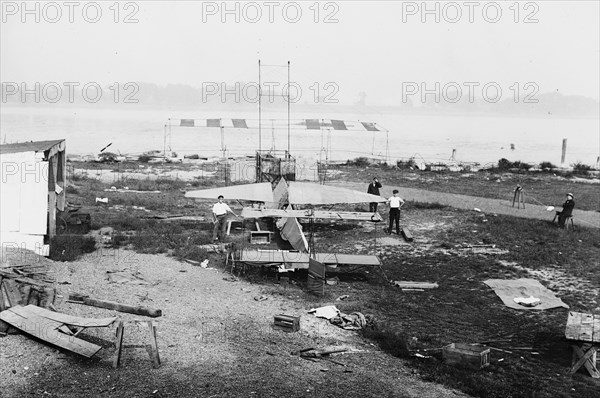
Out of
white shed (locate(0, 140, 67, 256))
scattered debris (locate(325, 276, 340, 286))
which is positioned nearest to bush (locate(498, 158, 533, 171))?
scattered debris (locate(325, 276, 340, 286))

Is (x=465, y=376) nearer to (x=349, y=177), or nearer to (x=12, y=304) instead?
(x=12, y=304)

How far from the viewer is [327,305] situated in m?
16.5

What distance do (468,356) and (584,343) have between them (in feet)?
7.78

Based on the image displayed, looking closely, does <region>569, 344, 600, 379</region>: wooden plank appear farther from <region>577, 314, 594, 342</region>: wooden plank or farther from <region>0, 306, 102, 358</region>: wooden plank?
<region>0, 306, 102, 358</region>: wooden plank

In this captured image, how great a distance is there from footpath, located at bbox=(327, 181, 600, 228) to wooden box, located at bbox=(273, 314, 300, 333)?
16.3 m

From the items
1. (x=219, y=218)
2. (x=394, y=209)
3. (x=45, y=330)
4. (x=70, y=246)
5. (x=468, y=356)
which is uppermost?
(x=394, y=209)

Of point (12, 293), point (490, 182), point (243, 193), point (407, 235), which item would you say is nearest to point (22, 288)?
point (12, 293)

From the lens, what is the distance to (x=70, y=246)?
1953cm

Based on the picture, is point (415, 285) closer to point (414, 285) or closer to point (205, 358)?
point (414, 285)

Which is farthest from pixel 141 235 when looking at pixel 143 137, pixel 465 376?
pixel 143 137

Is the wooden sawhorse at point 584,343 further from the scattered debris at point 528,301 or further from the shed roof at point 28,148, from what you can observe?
the shed roof at point 28,148

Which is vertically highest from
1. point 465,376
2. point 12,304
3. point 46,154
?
point 46,154

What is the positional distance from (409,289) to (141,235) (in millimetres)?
9264

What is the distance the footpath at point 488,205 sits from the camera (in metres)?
29.0
